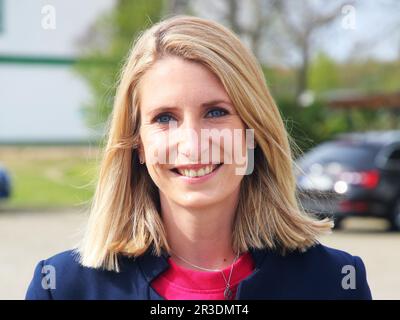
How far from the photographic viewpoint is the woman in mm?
1707

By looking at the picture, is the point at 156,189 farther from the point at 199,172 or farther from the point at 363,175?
the point at 363,175

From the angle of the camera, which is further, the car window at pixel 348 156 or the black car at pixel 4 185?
the black car at pixel 4 185

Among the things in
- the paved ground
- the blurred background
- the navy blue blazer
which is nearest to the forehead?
the navy blue blazer

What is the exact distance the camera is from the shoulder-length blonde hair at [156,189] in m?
1.73

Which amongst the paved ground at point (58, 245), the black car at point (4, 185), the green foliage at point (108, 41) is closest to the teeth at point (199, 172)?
the paved ground at point (58, 245)

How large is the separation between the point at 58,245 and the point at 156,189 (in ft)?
26.3

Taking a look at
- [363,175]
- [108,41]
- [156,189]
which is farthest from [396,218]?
[156,189]

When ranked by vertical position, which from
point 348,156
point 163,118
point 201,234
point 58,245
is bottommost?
point 201,234

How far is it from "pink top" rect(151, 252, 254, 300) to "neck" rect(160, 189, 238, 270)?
4 centimetres

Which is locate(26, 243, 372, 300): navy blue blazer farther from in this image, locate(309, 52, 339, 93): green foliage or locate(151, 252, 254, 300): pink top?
locate(309, 52, 339, 93): green foliage

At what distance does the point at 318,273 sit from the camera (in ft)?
5.82

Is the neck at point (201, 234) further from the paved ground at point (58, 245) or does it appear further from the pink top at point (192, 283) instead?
the paved ground at point (58, 245)

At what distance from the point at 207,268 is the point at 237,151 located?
0.27 m

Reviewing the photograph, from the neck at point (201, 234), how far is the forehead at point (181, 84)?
0.24 metres
